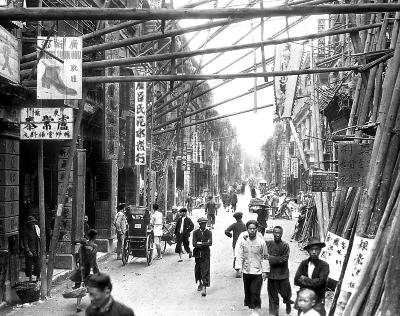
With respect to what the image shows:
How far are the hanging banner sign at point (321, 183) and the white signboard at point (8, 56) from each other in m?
7.09

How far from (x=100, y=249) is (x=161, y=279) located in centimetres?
572

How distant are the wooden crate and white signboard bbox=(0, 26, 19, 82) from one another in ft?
10.9

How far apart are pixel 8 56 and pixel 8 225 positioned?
157 inches

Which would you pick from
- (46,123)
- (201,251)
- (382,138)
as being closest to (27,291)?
(46,123)

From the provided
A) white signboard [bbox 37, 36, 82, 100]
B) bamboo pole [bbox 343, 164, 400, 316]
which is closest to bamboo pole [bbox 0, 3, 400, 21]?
bamboo pole [bbox 343, 164, 400, 316]

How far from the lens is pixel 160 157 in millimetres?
29438

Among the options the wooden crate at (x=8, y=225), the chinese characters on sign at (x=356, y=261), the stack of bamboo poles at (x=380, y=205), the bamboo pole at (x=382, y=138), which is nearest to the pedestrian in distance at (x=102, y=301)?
the stack of bamboo poles at (x=380, y=205)

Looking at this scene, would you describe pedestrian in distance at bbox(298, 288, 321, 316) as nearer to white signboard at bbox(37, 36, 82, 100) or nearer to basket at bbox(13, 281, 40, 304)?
white signboard at bbox(37, 36, 82, 100)

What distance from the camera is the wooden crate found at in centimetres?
1199

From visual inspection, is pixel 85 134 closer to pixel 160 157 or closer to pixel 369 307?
pixel 160 157

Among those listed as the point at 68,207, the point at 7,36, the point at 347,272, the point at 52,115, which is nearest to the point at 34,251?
the point at 68,207

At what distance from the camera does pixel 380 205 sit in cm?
809

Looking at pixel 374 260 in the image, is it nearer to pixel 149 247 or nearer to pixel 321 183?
pixel 321 183

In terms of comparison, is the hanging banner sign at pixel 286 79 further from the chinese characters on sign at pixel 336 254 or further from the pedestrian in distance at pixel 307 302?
the pedestrian in distance at pixel 307 302
